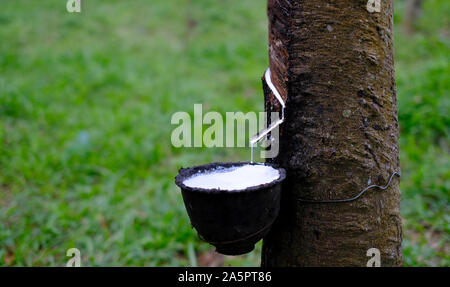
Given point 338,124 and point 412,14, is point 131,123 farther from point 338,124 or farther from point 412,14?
point 412,14

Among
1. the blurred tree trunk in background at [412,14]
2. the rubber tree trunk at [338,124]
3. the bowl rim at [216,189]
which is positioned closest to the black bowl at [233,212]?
the bowl rim at [216,189]

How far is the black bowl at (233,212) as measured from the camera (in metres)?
1.02

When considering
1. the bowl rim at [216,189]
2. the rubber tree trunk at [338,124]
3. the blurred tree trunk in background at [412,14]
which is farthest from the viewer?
the blurred tree trunk in background at [412,14]

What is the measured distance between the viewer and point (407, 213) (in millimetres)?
2664

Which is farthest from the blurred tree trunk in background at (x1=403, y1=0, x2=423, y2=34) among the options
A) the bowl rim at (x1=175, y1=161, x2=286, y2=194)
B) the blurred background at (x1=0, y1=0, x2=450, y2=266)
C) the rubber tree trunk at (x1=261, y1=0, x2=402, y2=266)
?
the bowl rim at (x1=175, y1=161, x2=286, y2=194)

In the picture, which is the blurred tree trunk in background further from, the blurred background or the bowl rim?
the bowl rim

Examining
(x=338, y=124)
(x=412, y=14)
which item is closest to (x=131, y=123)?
(x=338, y=124)

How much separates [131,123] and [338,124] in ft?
11.9

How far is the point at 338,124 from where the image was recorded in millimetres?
1212

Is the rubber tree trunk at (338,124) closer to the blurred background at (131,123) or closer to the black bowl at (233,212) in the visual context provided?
the black bowl at (233,212)

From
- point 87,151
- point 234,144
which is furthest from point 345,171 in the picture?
point 87,151

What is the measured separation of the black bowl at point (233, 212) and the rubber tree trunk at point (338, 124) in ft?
0.58

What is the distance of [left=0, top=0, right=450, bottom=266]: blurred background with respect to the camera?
2553mm
